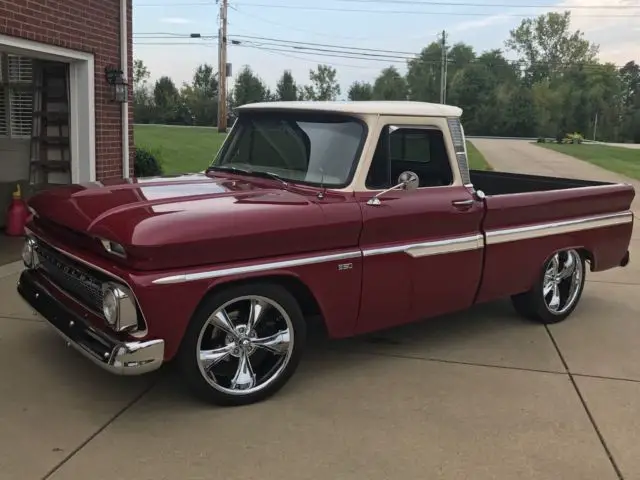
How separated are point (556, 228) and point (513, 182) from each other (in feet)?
4.76

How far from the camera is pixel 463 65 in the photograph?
101188 millimetres

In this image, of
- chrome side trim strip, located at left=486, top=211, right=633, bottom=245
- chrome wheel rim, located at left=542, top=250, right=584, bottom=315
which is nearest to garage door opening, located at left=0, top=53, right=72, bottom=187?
chrome side trim strip, located at left=486, top=211, right=633, bottom=245

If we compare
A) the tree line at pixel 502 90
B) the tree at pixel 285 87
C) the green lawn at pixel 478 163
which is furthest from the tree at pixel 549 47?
the green lawn at pixel 478 163

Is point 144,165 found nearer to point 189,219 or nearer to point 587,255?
point 587,255

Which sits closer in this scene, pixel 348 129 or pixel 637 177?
pixel 348 129

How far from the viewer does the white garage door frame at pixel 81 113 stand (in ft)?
26.8

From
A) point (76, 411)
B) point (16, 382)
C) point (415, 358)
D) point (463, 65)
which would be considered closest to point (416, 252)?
point (415, 358)

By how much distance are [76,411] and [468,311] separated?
11.9ft

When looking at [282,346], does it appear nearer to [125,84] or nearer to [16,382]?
[16,382]

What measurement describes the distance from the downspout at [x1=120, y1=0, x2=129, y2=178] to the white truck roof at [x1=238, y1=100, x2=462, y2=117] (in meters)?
4.44

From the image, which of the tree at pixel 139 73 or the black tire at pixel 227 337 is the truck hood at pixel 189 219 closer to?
the black tire at pixel 227 337

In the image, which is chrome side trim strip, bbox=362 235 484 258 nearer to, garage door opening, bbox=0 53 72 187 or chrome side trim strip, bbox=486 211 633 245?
chrome side trim strip, bbox=486 211 633 245

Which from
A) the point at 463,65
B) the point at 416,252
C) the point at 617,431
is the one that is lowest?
the point at 617,431

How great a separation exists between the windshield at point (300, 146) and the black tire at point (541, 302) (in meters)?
2.13
